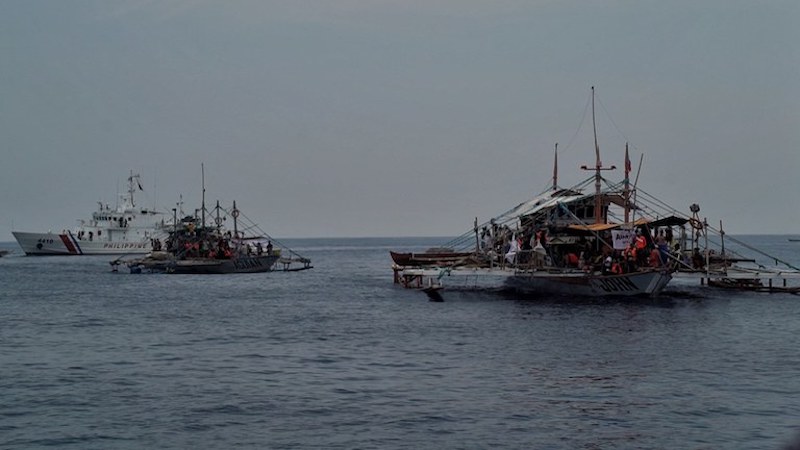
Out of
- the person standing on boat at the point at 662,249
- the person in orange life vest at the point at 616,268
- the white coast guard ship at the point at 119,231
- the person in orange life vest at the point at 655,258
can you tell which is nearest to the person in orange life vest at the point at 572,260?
the person in orange life vest at the point at 616,268

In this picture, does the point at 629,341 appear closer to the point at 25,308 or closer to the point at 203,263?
the point at 25,308

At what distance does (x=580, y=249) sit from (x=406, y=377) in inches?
1164

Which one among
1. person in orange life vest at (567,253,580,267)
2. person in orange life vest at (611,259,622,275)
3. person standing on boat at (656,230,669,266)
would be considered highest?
person standing on boat at (656,230,669,266)

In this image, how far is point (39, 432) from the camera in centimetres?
1881

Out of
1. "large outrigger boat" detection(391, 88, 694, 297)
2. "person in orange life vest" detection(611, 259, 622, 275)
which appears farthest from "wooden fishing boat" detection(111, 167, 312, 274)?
"person in orange life vest" detection(611, 259, 622, 275)

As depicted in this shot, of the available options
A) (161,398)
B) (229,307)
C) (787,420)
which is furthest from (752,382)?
(229,307)

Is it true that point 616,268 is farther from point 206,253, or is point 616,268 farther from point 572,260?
point 206,253

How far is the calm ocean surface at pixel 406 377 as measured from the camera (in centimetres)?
1866

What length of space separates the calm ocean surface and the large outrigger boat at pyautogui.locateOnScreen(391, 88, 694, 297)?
1.75m

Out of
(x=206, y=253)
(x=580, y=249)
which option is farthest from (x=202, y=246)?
(x=580, y=249)

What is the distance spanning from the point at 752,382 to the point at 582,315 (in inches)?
662

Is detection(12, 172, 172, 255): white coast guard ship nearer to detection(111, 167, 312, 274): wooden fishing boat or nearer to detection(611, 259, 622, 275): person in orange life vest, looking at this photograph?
detection(111, 167, 312, 274): wooden fishing boat

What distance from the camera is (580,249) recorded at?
172 ft

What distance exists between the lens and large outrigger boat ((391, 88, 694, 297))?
154 ft
